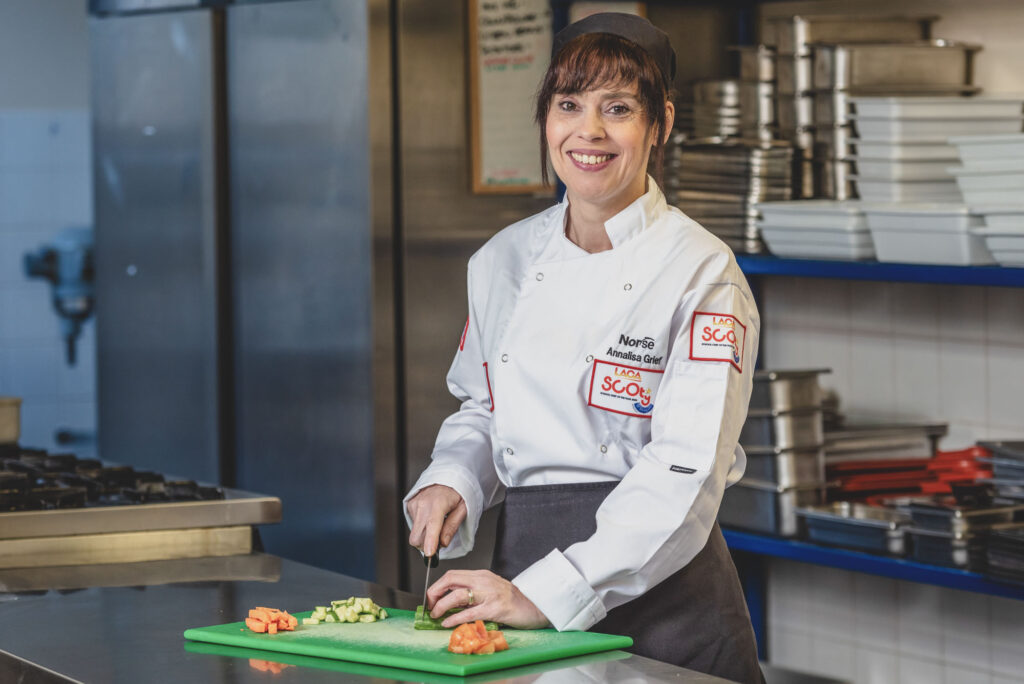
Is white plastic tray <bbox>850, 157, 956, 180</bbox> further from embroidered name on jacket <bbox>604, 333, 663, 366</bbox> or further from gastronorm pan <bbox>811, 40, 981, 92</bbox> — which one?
embroidered name on jacket <bbox>604, 333, 663, 366</bbox>

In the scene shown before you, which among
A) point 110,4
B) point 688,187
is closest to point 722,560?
point 688,187

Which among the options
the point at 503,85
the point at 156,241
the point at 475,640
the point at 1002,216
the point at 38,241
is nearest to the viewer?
the point at 475,640

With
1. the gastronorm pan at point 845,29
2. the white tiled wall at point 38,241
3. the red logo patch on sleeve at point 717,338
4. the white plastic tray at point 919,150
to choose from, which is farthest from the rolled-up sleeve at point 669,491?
the white tiled wall at point 38,241

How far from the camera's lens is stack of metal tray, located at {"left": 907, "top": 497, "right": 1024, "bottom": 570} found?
8.71 feet

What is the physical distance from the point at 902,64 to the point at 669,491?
1588 millimetres

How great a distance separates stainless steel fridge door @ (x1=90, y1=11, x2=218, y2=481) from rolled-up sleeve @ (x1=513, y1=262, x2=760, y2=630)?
6.91ft

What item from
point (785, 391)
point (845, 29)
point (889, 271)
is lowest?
point (785, 391)

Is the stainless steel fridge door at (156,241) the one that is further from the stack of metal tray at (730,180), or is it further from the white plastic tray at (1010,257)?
the white plastic tray at (1010,257)

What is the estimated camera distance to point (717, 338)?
175 centimetres

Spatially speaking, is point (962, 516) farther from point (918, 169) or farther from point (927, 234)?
point (918, 169)

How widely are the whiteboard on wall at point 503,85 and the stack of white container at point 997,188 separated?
1061 millimetres

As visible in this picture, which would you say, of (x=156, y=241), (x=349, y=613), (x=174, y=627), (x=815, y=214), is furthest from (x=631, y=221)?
(x=156, y=241)

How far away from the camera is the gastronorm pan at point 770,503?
300 cm

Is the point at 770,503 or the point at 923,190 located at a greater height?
the point at 923,190
